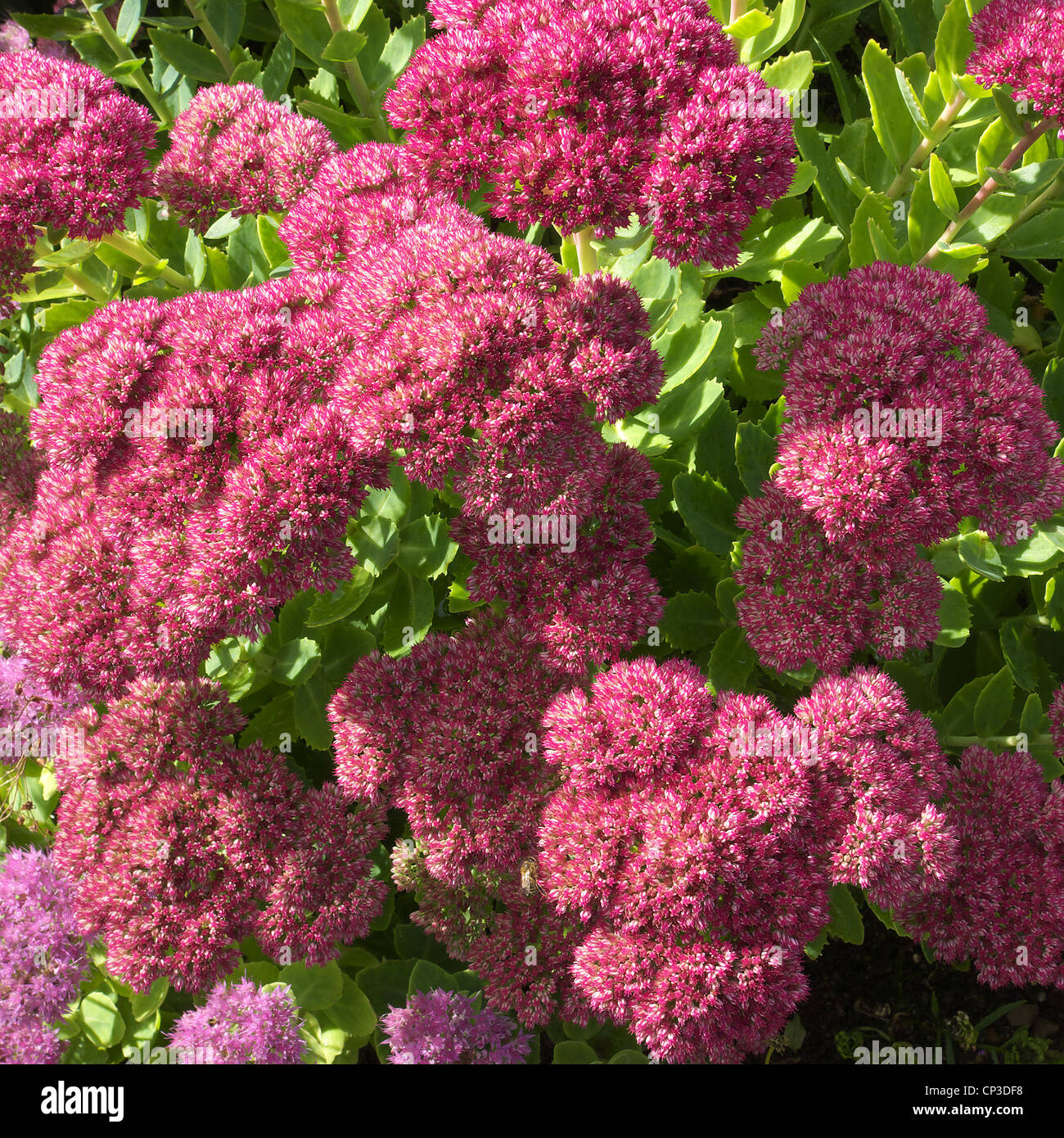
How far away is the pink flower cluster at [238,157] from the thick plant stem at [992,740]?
2007 mm

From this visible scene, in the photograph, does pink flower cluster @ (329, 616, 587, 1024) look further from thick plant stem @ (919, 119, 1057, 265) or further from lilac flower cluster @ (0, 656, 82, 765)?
thick plant stem @ (919, 119, 1057, 265)

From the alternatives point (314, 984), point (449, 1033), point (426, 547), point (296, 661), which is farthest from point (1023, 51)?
point (314, 984)

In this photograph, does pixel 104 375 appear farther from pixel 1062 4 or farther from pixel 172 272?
pixel 1062 4

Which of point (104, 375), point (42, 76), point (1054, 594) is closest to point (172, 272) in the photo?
point (42, 76)

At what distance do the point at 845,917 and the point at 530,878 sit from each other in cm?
74

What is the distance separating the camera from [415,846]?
2211 mm

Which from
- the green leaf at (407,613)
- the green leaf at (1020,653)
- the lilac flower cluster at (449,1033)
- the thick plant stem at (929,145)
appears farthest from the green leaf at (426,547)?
the thick plant stem at (929,145)

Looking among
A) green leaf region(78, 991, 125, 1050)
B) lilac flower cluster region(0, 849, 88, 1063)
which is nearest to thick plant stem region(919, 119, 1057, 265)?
lilac flower cluster region(0, 849, 88, 1063)

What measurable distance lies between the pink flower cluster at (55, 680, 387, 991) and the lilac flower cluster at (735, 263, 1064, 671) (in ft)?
3.35

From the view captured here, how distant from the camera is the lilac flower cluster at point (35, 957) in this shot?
206 centimetres

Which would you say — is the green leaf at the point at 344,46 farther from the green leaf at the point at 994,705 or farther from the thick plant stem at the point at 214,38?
the green leaf at the point at 994,705

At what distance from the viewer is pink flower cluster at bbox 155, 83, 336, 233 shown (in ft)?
7.42

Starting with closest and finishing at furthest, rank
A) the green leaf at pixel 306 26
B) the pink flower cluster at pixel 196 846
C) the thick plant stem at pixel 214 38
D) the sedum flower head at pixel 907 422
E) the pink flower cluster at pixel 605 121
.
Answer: the pink flower cluster at pixel 605 121 < the sedum flower head at pixel 907 422 < the pink flower cluster at pixel 196 846 < the green leaf at pixel 306 26 < the thick plant stem at pixel 214 38

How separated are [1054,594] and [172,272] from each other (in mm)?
2312
